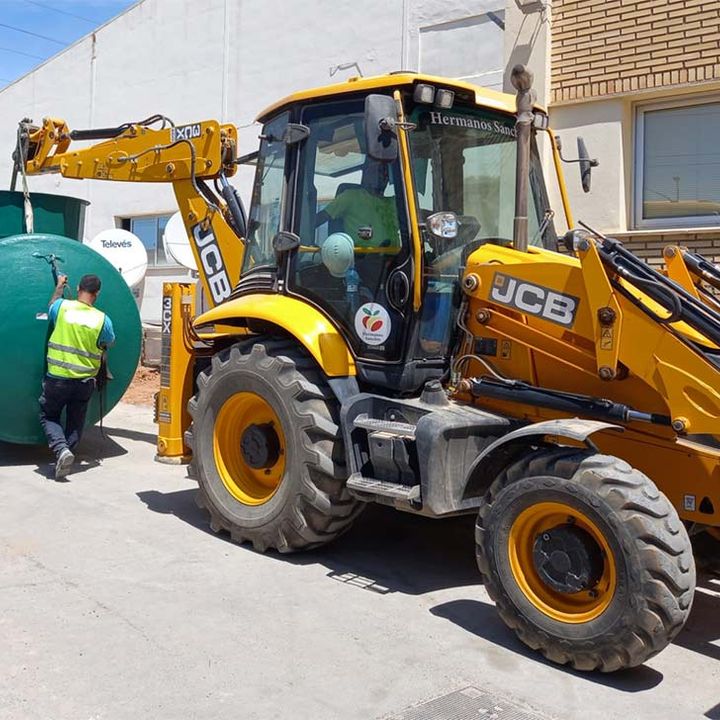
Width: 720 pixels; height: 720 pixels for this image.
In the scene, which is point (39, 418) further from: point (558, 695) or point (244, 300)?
point (558, 695)

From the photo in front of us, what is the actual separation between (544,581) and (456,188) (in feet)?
7.57

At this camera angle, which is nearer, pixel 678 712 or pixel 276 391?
pixel 678 712

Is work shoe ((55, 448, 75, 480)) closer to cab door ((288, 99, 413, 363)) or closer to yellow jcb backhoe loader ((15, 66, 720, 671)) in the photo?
yellow jcb backhoe loader ((15, 66, 720, 671))

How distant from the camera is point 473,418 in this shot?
15.8 feet

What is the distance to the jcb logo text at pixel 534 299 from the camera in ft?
15.3

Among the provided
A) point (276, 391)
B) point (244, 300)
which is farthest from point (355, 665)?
point (244, 300)

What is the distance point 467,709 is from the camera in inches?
144

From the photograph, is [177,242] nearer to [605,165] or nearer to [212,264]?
[212,264]

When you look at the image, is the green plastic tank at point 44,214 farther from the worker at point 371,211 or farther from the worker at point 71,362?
the worker at point 371,211

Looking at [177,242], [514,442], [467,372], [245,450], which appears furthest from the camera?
[177,242]

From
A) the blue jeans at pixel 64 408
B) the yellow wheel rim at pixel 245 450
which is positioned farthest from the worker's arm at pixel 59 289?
the yellow wheel rim at pixel 245 450

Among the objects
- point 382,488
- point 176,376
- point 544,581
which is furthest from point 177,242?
point 544,581

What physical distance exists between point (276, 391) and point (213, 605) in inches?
51.9

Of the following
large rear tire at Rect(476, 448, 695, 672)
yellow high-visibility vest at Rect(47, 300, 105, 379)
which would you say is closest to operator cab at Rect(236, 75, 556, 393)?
large rear tire at Rect(476, 448, 695, 672)
